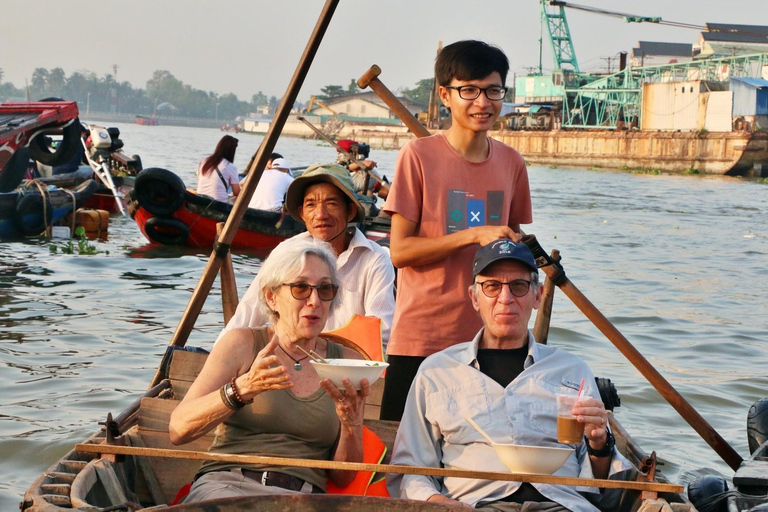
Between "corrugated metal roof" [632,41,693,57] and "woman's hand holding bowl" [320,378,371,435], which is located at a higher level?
"corrugated metal roof" [632,41,693,57]

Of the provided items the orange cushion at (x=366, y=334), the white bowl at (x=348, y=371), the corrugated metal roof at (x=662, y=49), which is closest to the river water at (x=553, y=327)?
the orange cushion at (x=366, y=334)

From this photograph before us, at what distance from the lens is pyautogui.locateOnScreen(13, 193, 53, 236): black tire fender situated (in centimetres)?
1430

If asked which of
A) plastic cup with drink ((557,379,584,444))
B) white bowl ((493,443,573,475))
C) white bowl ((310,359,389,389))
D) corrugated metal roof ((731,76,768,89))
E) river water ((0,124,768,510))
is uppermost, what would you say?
corrugated metal roof ((731,76,768,89))

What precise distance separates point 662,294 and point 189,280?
610 centimetres

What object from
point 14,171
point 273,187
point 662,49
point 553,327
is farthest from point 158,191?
point 662,49

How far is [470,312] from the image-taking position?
12.8 feet

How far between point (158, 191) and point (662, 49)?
76.3 m

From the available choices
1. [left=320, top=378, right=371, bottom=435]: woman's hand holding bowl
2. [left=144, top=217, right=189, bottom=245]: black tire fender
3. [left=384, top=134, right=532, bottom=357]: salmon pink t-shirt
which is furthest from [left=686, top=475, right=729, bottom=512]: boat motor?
[left=144, top=217, right=189, bottom=245]: black tire fender

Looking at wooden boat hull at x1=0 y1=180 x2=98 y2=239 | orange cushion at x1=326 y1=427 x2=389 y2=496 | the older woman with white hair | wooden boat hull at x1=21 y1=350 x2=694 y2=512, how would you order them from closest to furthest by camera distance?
1. wooden boat hull at x1=21 y1=350 x2=694 y2=512
2. the older woman with white hair
3. orange cushion at x1=326 y1=427 x2=389 y2=496
4. wooden boat hull at x1=0 y1=180 x2=98 y2=239

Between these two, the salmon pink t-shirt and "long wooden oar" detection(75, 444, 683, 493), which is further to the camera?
the salmon pink t-shirt

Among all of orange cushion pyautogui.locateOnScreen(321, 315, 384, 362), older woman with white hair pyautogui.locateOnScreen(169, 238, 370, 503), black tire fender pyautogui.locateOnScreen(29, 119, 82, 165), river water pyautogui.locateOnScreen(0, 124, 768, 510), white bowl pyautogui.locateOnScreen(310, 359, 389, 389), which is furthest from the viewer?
black tire fender pyautogui.locateOnScreen(29, 119, 82, 165)

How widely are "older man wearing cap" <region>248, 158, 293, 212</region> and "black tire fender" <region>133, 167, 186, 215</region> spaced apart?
107 centimetres

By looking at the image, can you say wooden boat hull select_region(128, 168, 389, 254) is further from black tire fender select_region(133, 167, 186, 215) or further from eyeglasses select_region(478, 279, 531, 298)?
eyeglasses select_region(478, 279, 531, 298)

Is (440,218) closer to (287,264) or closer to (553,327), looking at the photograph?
(287,264)
